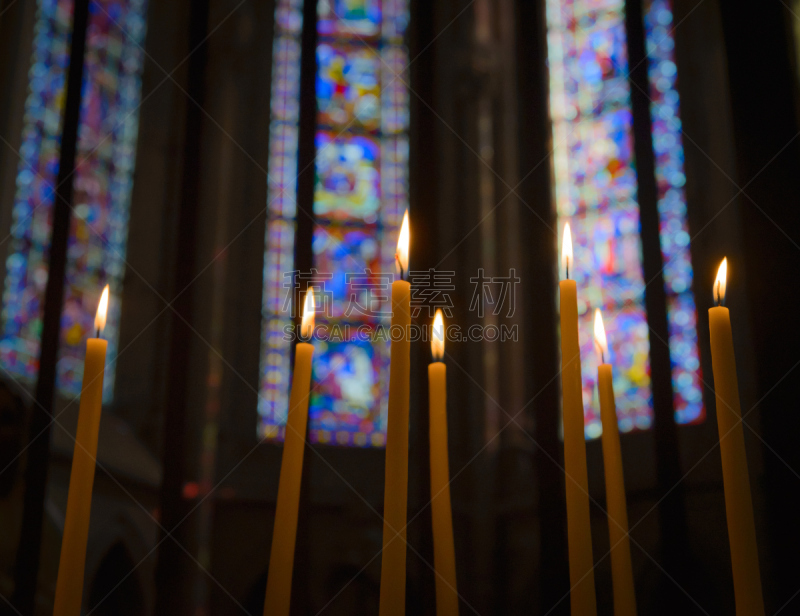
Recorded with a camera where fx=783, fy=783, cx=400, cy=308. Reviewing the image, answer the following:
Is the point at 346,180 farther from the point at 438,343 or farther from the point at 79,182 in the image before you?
the point at 438,343

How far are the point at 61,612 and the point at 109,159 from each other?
1.26m

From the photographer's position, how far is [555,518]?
157 centimetres

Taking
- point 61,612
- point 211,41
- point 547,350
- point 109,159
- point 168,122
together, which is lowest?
point 61,612

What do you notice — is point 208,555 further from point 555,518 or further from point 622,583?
point 622,583

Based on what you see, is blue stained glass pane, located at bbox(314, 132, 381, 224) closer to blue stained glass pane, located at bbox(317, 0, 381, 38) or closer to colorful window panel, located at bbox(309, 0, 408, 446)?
colorful window panel, located at bbox(309, 0, 408, 446)

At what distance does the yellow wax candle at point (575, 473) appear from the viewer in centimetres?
75

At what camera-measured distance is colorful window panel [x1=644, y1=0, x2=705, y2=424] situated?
147 centimetres

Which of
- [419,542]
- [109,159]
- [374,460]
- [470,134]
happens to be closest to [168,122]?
[109,159]

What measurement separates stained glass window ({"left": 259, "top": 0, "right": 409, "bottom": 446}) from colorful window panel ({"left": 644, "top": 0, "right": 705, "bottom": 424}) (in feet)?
2.08

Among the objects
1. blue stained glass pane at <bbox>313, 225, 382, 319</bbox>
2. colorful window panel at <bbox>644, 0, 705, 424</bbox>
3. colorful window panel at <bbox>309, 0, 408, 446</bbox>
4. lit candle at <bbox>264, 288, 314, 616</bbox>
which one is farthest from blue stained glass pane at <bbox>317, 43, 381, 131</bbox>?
lit candle at <bbox>264, 288, 314, 616</bbox>

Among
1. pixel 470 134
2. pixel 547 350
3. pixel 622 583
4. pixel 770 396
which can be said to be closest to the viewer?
pixel 622 583

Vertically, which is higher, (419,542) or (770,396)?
(770,396)

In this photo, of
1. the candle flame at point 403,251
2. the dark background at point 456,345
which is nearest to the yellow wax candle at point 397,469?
the candle flame at point 403,251

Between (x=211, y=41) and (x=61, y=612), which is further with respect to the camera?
(x=211, y=41)
